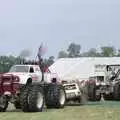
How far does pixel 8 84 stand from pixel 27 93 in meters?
2.14

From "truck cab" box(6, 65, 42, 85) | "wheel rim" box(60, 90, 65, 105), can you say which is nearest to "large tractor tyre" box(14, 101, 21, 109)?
"truck cab" box(6, 65, 42, 85)

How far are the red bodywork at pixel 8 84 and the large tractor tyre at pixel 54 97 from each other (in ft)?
5.17

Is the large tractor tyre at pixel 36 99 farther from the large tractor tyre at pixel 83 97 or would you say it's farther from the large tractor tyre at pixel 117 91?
the large tractor tyre at pixel 117 91

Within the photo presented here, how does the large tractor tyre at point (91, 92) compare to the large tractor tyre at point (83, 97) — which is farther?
the large tractor tyre at point (91, 92)

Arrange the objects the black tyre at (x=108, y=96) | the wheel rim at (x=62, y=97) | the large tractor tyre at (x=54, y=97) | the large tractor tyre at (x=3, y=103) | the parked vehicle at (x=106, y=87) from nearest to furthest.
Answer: the large tractor tyre at (x=3, y=103) → the large tractor tyre at (x=54, y=97) → the wheel rim at (x=62, y=97) → the parked vehicle at (x=106, y=87) → the black tyre at (x=108, y=96)

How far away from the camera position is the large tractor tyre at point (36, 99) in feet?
67.8

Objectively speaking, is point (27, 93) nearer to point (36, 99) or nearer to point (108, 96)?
point (36, 99)

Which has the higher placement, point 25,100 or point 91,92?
point 91,92

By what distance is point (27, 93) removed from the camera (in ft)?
67.8

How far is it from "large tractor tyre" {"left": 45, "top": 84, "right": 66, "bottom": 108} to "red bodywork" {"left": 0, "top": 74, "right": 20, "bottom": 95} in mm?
1575

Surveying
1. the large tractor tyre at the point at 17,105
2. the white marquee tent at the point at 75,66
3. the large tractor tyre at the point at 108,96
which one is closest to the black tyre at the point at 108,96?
the large tractor tyre at the point at 108,96

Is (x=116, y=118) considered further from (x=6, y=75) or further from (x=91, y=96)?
(x=91, y=96)

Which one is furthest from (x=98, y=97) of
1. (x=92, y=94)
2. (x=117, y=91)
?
(x=117, y=91)

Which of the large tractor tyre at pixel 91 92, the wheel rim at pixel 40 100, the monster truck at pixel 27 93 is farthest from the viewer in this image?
the large tractor tyre at pixel 91 92
